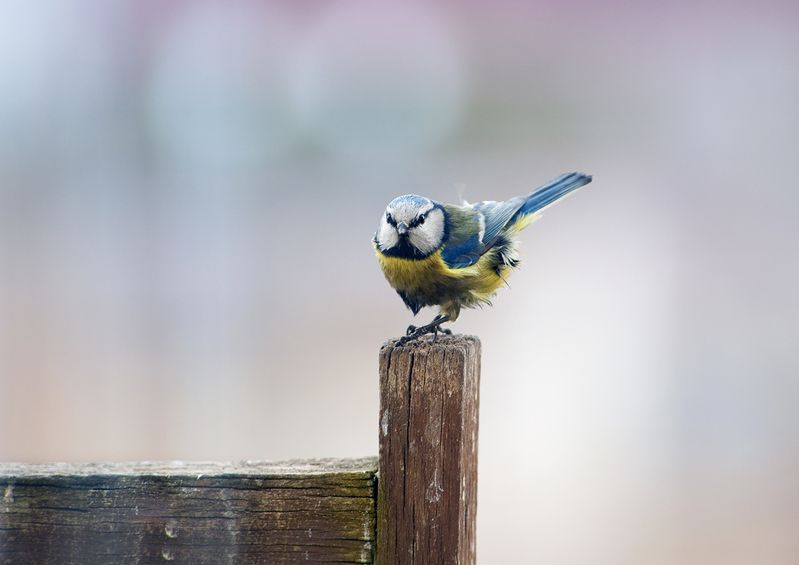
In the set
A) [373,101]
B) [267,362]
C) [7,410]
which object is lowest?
[7,410]

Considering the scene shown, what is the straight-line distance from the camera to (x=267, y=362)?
4117 mm

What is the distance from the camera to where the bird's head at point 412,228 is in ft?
7.50

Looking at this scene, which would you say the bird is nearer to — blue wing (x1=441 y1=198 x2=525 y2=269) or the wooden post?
blue wing (x1=441 y1=198 x2=525 y2=269)

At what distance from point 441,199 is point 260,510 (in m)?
3.07

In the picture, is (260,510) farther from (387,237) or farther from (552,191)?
(552,191)

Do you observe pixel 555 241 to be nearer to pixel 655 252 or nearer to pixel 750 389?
pixel 655 252

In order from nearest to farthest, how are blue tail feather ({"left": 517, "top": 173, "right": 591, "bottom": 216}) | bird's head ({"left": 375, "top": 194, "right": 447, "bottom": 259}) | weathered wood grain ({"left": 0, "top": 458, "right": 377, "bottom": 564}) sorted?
weathered wood grain ({"left": 0, "top": 458, "right": 377, "bottom": 564})
bird's head ({"left": 375, "top": 194, "right": 447, "bottom": 259})
blue tail feather ({"left": 517, "top": 173, "right": 591, "bottom": 216})

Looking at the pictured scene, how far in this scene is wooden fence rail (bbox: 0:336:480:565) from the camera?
3.87ft

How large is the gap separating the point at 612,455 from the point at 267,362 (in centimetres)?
Answer: 155

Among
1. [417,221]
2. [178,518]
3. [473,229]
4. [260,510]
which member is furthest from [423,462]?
[473,229]

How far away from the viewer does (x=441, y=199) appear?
4164 mm

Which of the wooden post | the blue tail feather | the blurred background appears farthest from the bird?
the blurred background

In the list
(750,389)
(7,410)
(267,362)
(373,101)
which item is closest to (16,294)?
(7,410)

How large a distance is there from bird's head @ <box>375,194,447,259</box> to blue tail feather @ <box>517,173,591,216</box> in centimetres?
34
